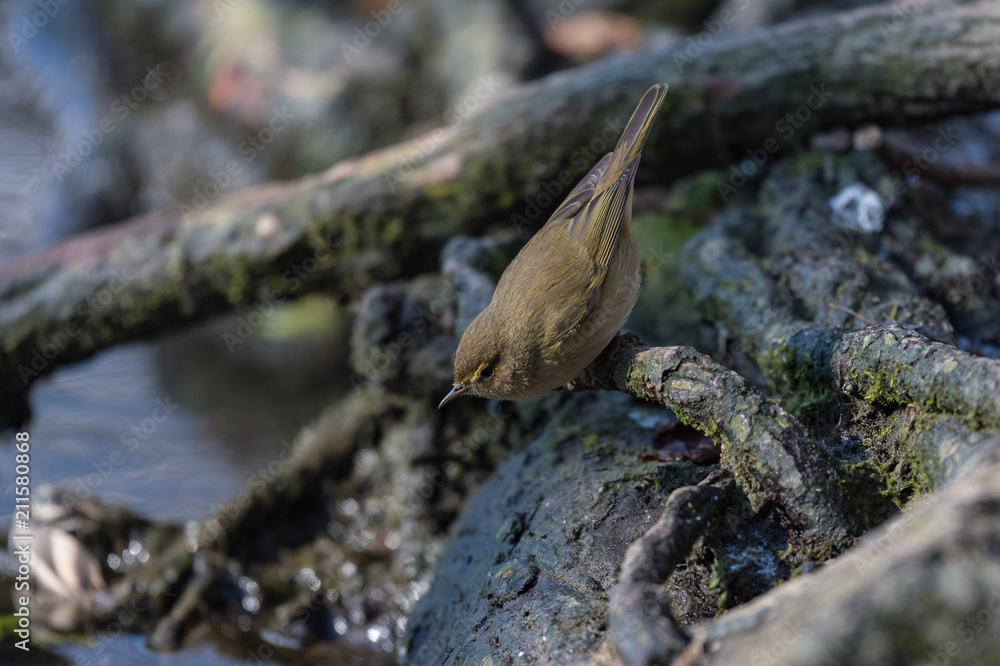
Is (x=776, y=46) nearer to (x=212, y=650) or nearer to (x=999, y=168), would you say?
(x=999, y=168)

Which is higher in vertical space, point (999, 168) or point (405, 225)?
point (405, 225)

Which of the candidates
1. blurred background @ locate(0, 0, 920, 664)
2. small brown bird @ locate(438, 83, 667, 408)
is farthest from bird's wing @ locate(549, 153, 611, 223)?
blurred background @ locate(0, 0, 920, 664)

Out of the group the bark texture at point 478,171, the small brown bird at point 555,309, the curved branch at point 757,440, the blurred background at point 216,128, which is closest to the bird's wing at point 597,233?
the small brown bird at point 555,309

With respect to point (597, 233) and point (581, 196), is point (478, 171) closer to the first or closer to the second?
point (581, 196)

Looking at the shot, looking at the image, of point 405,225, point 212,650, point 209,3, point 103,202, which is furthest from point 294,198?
point 209,3

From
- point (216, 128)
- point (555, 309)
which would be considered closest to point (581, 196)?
point (555, 309)

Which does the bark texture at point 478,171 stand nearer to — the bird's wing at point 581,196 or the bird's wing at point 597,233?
the bird's wing at point 581,196
